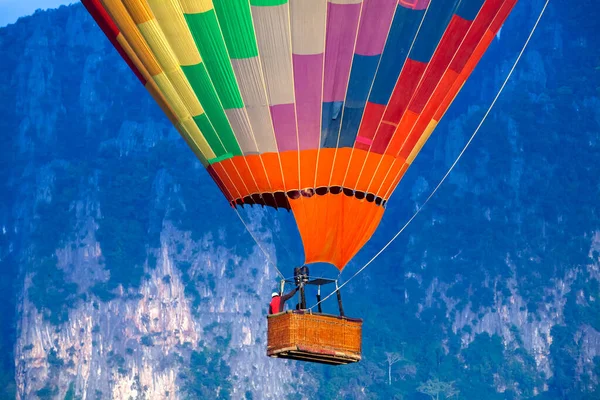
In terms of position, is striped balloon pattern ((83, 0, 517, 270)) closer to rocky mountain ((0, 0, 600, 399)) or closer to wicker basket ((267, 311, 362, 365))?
wicker basket ((267, 311, 362, 365))

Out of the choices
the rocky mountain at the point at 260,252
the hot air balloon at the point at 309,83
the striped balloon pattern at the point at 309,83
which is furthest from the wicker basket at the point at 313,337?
the rocky mountain at the point at 260,252

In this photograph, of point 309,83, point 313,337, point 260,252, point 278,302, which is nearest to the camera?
point 313,337

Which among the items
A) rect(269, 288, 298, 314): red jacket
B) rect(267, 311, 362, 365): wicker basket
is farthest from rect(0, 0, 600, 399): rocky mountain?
rect(267, 311, 362, 365): wicker basket

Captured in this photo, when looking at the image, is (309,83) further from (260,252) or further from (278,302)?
(260,252)

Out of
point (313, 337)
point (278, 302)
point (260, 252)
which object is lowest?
point (313, 337)

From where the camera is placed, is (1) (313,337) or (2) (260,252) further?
(2) (260,252)

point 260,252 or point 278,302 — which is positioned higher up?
point 260,252

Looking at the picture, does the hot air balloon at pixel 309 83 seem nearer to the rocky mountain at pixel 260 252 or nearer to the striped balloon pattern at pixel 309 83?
the striped balloon pattern at pixel 309 83

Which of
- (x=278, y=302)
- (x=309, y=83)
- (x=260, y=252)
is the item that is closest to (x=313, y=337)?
(x=278, y=302)

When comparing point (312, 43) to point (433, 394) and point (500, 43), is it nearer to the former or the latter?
point (433, 394)
